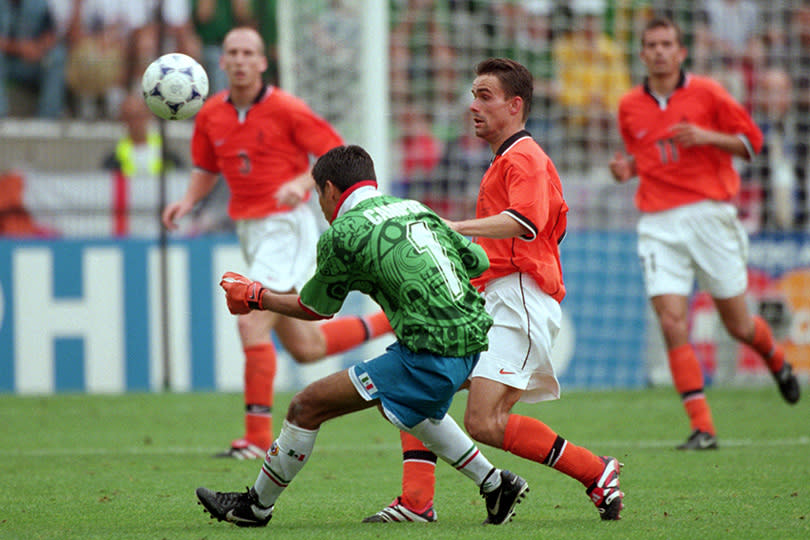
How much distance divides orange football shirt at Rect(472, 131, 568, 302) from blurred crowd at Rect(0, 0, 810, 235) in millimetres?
6634

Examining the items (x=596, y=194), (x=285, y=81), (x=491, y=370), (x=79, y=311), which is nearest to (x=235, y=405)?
(x=79, y=311)

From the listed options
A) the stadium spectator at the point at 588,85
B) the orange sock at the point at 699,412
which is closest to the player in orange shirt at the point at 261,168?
the orange sock at the point at 699,412

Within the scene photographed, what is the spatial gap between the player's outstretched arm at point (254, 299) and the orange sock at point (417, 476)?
30.6 inches

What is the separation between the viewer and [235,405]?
32.7 feet

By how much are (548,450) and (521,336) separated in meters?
0.49

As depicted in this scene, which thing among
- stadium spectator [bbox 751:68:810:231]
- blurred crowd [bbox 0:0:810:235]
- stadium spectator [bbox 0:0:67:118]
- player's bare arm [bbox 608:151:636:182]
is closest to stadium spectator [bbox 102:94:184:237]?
blurred crowd [bbox 0:0:810:235]

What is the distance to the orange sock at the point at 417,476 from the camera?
16.2ft

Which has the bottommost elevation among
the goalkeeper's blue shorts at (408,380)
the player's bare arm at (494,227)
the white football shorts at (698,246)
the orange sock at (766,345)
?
the orange sock at (766,345)

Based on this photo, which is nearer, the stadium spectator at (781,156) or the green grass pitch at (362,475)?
the green grass pitch at (362,475)

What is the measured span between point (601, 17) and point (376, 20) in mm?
2751

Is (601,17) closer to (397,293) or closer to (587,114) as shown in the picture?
(587,114)

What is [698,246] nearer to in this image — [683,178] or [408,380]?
[683,178]

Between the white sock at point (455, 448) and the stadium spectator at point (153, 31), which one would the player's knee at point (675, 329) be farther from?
the stadium spectator at point (153, 31)

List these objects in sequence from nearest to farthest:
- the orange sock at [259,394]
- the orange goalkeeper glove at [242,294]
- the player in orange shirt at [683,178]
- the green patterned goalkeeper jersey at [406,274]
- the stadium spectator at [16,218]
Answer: the green patterned goalkeeper jersey at [406,274]
the orange goalkeeper glove at [242,294]
the orange sock at [259,394]
the player in orange shirt at [683,178]
the stadium spectator at [16,218]
